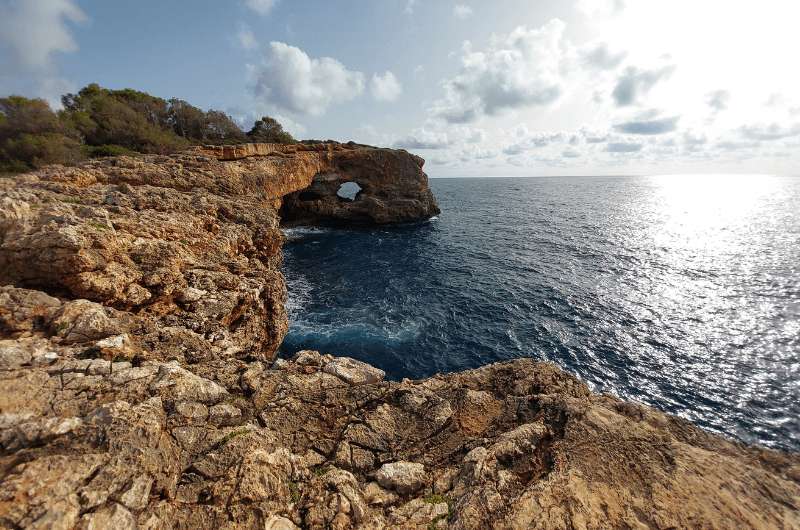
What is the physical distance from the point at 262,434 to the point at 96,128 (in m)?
51.2

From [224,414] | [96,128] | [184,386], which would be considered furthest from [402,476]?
[96,128]

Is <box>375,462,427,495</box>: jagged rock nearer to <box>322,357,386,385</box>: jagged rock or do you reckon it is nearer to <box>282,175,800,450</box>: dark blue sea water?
<box>322,357,386,385</box>: jagged rock

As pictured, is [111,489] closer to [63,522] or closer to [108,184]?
[63,522]

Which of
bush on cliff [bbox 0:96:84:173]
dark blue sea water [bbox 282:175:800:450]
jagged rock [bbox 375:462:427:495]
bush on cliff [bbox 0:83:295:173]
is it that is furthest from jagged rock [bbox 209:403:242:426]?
bush on cliff [bbox 0:96:84:173]

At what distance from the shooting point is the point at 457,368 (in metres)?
22.0

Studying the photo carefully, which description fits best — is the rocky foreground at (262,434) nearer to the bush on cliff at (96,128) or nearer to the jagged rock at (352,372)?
the jagged rock at (352,372)

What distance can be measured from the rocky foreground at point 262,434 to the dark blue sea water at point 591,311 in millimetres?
12807

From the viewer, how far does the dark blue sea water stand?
66.6 ft

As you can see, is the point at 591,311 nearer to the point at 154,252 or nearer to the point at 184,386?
the point at 184,386

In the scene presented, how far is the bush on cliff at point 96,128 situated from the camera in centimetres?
2912

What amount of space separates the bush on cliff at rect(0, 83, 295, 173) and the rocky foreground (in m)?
24.5

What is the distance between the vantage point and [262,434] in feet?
23.8

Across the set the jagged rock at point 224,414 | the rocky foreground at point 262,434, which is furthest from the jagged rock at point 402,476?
the jagged rock at point 224,414

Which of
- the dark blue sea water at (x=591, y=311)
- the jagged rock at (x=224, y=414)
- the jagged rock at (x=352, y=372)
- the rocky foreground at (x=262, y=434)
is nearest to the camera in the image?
the rocky foreground at (x=262, y=434)
